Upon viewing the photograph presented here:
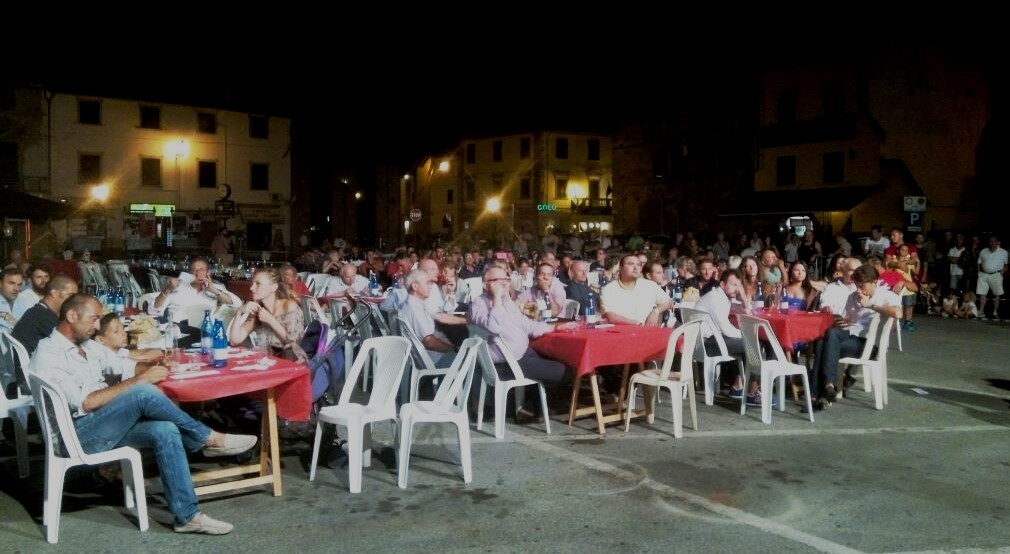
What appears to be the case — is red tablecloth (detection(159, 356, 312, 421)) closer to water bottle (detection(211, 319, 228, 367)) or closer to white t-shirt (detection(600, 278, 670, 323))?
water bottle (detection(211, 319, 228, 367))

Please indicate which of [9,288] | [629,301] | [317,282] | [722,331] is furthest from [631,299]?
[317,282]

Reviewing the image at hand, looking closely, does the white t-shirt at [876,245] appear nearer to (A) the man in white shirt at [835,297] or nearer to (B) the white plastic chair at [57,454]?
(A) the man in white shirt at [835,297]

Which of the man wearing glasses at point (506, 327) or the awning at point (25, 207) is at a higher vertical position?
the awning at point (25, 207)

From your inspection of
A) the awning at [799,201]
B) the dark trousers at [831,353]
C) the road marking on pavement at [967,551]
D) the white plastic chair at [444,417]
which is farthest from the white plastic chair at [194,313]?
the awning at [799,201]

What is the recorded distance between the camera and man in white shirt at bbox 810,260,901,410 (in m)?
7.63

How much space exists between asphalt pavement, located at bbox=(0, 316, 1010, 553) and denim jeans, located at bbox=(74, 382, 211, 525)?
0.23 meters

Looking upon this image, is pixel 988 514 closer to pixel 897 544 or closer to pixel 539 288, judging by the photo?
pixel 897 544

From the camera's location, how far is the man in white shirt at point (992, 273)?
1631cm

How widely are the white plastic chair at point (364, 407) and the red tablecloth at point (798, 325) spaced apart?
387cm

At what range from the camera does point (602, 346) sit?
6.59 meters

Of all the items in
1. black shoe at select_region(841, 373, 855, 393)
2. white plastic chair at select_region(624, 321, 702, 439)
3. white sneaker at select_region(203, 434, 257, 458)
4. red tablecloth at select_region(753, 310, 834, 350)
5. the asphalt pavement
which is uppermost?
red tablecloth at select_region(753, 310, 834, 350)

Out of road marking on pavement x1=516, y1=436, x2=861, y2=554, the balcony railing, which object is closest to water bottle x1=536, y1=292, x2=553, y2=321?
road marking on pavement x1=516, y1=436, x2=861, y2=554

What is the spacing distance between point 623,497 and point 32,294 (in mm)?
6127

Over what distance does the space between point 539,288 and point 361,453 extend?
4.11 metres
